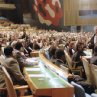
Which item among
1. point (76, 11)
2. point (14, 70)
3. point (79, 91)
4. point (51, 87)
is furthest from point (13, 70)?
point (76, 11)

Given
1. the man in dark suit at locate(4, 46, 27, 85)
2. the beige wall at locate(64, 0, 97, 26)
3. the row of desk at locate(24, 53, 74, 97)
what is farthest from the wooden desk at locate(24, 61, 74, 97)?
the beige wall at locate(64, 0, 97, 26)

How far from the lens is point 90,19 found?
1947 cm

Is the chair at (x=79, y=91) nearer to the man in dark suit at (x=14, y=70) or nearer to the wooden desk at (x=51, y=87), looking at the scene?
the wooden desk at (x=51, y=87)

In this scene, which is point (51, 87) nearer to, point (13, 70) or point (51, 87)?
point (51, 87)

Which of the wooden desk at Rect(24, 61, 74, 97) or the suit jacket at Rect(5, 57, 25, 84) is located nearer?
the wooden desk at Rect(24, 61, 74, 97)

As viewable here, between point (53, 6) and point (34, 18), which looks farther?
point (34, 18)

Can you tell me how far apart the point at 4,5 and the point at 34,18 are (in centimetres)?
524

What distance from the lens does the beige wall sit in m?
19.6

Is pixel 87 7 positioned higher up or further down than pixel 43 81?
higher up

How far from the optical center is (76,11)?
19.7 m

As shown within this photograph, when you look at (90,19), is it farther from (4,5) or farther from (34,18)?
(4,5)

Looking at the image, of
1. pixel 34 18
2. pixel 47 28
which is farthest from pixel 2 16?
pixel 47 28

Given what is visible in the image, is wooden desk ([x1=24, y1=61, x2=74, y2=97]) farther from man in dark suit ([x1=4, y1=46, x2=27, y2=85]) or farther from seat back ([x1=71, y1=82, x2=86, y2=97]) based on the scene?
man in dark suit ([x1=4, y1=46, x2=27, y2=85])

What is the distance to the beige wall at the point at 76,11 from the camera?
64.3ft
